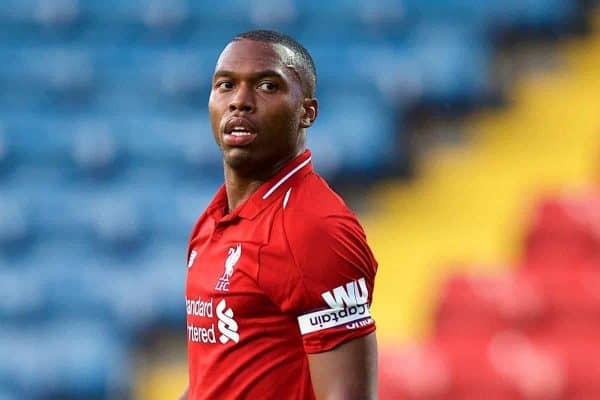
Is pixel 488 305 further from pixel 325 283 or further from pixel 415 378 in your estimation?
pixel 325 283

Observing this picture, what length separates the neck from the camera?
246cm

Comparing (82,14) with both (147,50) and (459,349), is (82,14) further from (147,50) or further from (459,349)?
(459,349)

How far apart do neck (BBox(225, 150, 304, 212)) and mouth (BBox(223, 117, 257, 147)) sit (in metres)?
0.09

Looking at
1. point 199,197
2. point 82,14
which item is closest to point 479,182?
point 199,197

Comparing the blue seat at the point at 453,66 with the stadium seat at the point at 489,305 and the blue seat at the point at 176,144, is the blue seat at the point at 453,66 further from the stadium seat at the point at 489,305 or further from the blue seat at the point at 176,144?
the stadium seat at the point at 489,305

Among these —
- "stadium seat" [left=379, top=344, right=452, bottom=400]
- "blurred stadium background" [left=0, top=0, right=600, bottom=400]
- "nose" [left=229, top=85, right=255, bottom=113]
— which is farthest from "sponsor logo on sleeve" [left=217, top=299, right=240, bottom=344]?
"blurred stadium background" [left=0, top=0, right=600, bottom=400]

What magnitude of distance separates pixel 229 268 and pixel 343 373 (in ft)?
0.88

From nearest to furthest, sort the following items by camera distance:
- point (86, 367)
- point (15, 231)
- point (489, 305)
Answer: point (489, 305)
point (86, 367)
point (15, 231)

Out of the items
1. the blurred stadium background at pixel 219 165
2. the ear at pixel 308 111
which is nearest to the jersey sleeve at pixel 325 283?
the ear at pixel 308 111

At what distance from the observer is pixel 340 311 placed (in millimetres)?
2275

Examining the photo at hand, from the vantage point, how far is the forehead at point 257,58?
2389 mm

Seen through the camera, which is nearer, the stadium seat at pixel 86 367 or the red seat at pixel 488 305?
the red seat at pixel 488 305

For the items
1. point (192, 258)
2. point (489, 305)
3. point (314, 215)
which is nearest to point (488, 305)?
point (489, 305)

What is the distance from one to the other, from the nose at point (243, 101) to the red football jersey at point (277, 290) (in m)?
0.14
